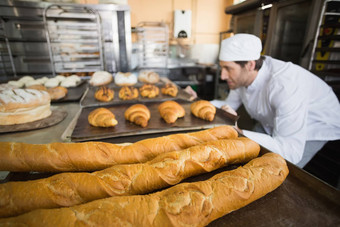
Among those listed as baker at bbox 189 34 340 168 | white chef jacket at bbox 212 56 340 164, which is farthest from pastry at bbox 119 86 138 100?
white chef jacket at bbox 212 56 340 164

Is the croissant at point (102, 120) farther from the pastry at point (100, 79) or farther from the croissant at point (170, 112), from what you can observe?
the pastry at point (100, 79)

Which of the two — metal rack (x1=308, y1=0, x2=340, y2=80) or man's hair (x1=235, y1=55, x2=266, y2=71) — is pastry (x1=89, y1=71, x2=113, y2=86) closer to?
man's hair (x1=235, y1=55, x2=266, y2=71)

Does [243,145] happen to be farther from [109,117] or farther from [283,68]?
[283,68]

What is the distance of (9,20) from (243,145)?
506cm

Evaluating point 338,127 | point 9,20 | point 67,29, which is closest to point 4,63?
point 9,20

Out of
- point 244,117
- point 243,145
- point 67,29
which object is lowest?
point 244,117

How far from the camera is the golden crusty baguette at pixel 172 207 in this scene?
61 cm

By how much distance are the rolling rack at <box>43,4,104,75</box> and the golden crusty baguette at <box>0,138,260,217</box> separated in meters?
3.76

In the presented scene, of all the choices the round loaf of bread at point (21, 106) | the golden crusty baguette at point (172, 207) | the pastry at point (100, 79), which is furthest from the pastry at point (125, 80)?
the golden crusty baguette at point (172, 207)

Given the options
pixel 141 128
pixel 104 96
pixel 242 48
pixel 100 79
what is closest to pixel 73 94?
pixel 100 79

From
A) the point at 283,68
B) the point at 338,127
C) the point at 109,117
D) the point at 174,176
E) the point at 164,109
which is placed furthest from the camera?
the point at 338,127

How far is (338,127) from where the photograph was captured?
7.13 ft

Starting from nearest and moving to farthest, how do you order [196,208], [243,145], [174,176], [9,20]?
[196,208], [174,176], [243,145], [9,20]

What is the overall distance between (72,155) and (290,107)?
1925mm
